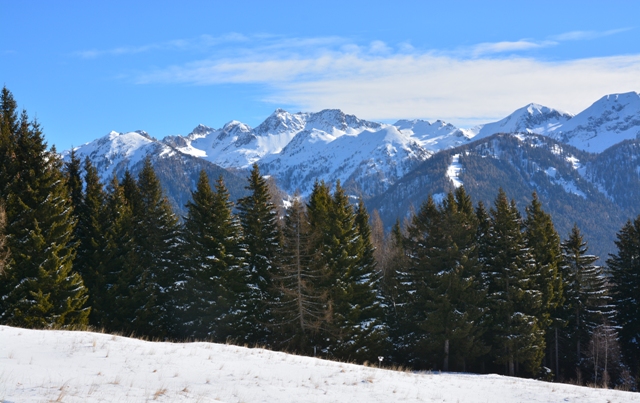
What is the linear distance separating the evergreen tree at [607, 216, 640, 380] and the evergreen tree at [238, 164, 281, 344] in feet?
99.5

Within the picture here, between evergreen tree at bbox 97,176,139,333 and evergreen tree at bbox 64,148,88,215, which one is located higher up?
evergreen tree at bbox 64,148,88,215

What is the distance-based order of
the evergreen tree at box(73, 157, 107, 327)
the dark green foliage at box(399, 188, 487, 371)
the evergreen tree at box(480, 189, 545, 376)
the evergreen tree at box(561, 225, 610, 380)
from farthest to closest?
the evergreen tree at box(561, 225, 610, 380) < the evergreen tree at box(480, 189, 545, 376) < the dark green foliage at box(399, 188, 487, 371) < the evergreen tree at box(73, 157, 107, 327)

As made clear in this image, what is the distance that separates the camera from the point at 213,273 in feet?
111

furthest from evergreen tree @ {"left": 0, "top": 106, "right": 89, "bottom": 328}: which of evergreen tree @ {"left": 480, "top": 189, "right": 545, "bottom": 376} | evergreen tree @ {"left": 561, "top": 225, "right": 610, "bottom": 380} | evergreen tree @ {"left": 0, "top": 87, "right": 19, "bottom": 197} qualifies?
evergreen tree @ {"left": 561, "top": 225, "right": 610, "bottom": 380}

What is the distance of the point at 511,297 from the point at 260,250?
732 inches

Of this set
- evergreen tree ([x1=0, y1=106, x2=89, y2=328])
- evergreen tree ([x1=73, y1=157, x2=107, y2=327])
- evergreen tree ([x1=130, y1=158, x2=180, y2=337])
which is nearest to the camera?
evergreen tree ([x1=0, y1=106, x2=89, y2=328])

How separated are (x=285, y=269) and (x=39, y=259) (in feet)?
46.3

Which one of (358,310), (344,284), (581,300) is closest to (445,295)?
(358,310)

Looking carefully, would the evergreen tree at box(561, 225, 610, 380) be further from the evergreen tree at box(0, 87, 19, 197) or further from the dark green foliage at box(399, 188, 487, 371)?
the evergreen tree at box(0, 87, 19, 197)

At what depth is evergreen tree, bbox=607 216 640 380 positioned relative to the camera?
141 ft

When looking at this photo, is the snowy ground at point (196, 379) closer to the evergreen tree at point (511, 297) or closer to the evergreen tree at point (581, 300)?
the evergreen tree at point (511, 297)

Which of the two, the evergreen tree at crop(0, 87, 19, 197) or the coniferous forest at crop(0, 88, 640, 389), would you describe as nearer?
the evergreen tree at crop(0, 87, 19, 197)

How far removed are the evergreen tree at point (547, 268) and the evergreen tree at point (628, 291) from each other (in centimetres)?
598

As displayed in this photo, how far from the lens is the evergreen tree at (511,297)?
35.2m
